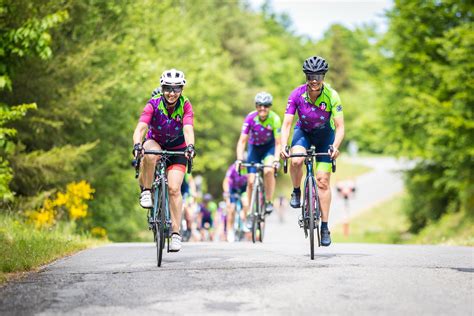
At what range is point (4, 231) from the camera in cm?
1321

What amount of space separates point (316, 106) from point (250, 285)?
348 cm

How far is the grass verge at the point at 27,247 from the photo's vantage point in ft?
33.7

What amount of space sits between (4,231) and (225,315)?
23.4 feet

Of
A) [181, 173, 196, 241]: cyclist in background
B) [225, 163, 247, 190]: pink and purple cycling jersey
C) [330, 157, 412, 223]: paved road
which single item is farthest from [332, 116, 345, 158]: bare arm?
[330, 157, 412, 223]: paved road

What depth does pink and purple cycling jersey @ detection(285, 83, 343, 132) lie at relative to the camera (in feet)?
36.2

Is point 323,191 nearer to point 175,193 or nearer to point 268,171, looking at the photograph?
point 175,193

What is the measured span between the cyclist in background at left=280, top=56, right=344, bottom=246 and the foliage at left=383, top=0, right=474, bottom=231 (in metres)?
14.6

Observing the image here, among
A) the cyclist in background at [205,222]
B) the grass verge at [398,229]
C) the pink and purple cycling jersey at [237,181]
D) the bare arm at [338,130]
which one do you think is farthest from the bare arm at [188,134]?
the cyclist in background at [205,222]

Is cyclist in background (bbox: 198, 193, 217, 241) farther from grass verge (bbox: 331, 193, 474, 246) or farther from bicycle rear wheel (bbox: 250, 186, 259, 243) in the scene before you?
bicycle rear wheel (bbox: 250, 186, 259, 243)

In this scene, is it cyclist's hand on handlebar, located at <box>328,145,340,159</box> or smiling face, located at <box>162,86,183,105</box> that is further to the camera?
cyclist's hand on handlebar, located at <box>328,145,340,159</box>

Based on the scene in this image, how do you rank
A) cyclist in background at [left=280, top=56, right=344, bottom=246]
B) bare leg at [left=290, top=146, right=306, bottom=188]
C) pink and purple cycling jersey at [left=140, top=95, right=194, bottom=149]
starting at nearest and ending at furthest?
pink and purple cycling jersey at [left=140, top=95, right=194, bottom=149] → cyclist in background at [left=280, top=56, right=344, bottom=246] → bare leg at [left=290, top=146, right=306, bottom=188]

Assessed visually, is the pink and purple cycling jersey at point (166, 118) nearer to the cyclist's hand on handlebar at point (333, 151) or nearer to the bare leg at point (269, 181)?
the cyclist's hand on handlebar at point (333, 151)

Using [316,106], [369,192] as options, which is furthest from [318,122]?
[369,192]

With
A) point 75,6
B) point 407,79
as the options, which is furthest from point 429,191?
point 75,6
